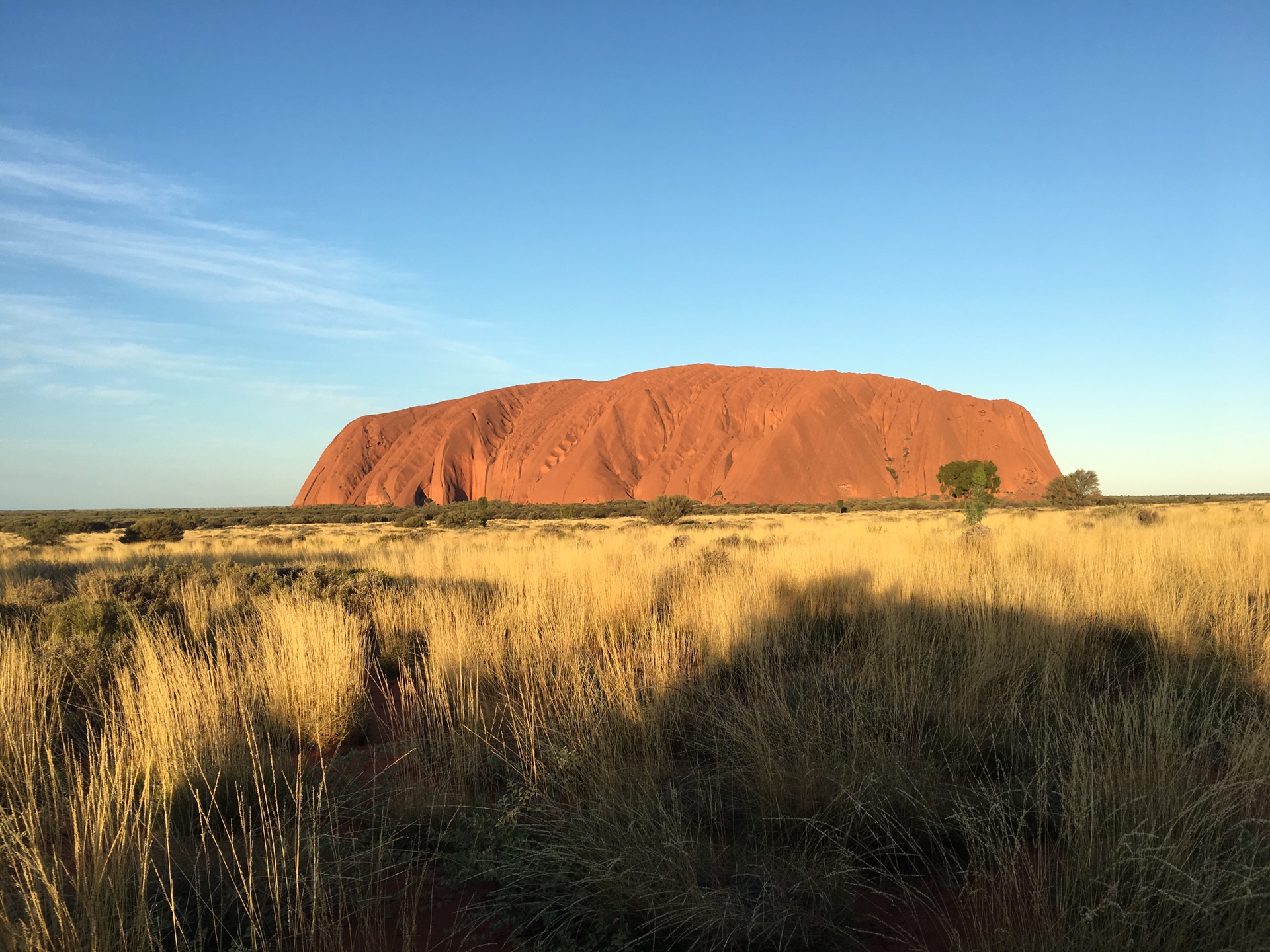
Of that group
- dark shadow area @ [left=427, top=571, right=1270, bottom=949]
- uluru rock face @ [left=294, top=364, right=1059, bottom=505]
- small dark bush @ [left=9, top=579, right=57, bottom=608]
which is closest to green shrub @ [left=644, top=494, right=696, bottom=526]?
small dark bush @ [left=9, top=579, right=57, bottom=608]

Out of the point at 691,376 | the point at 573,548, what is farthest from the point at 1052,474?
the point at 573,548

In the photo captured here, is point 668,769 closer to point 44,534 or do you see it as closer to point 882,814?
point 882,814

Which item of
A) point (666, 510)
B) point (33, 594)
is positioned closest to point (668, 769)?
point (33, 594)

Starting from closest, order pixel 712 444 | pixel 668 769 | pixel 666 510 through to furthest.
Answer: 1. pixel 668 769
2. pixel 666 510
3. pixel 712 444

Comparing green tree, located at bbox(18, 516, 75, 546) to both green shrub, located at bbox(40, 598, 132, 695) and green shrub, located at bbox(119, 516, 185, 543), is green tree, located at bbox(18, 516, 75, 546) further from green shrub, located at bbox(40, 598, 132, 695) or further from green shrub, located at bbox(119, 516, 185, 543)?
green shrub, located at bbox(40, 598, 132, 695)

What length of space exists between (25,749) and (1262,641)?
24.5ft

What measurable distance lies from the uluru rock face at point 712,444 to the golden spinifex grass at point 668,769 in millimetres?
60729

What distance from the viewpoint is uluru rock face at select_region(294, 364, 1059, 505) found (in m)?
68.9

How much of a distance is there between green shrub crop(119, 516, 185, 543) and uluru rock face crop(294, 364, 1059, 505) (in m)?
45.4

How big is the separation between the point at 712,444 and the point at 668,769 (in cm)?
7051

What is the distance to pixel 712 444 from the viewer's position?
7312cm

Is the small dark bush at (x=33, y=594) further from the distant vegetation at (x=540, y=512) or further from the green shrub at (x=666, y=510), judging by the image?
the distant vegetation at (x=540, y=512)

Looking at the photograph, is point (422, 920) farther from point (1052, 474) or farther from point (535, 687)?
point (1052, 474)

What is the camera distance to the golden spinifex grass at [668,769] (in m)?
2.10
